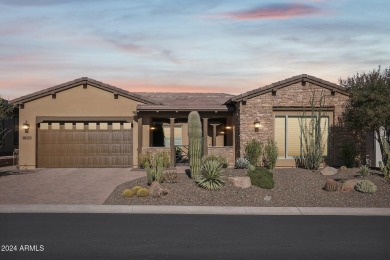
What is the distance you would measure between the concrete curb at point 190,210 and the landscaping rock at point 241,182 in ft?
9.24

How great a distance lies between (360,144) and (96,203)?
15.8 m

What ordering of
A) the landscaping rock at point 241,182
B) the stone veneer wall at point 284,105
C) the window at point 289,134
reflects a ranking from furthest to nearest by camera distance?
the window at point 289,134 → the stone veneer wall at point 284,105 → the landscaping rock at point 241,182

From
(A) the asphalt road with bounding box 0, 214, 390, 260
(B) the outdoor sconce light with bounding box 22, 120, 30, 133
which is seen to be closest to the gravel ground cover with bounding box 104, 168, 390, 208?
(A) the asphalt road with bounding box 0, 214, 390, 260

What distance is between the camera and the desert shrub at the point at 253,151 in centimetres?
2672

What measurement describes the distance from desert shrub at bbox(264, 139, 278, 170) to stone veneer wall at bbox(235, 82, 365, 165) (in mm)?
537

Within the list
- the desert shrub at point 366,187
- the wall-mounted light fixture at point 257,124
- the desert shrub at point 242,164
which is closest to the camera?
the desert shrub at point 366,187

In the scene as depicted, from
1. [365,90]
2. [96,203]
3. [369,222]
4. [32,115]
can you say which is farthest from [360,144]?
[32,115]

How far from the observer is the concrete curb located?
1623 centimetres

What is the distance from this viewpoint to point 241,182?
19.8 m

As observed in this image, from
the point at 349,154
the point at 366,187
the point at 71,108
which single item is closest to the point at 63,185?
the point at 71,108

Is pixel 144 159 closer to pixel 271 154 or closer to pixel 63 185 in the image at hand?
pixel 271 154

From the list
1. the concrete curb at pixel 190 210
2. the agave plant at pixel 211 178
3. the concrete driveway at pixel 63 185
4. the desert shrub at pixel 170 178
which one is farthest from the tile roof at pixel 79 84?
the concrete curb at pixel 190 210

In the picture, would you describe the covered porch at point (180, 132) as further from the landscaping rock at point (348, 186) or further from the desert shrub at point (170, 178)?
the landscaping rock at point (348, 186)

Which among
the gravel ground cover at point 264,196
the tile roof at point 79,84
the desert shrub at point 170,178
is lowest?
the gravel ground cover at point 264,196
